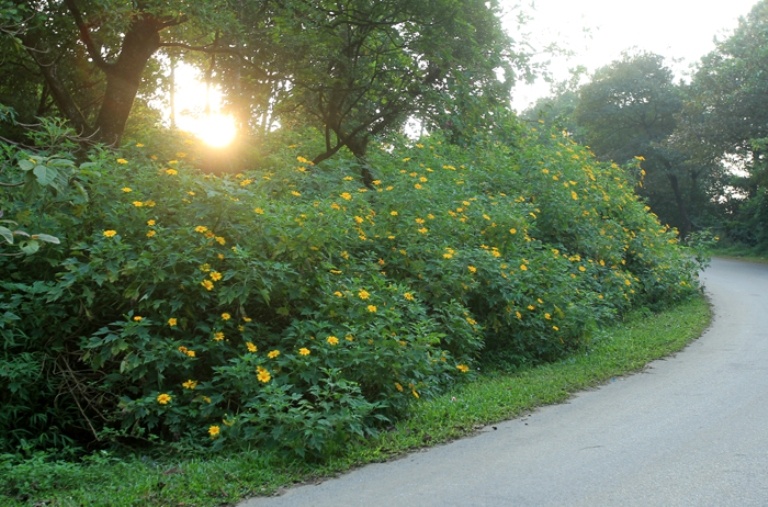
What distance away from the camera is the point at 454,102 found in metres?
13.3

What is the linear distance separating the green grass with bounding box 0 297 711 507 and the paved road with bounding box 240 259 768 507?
0.17 meters

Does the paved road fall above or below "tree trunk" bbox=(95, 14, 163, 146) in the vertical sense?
below

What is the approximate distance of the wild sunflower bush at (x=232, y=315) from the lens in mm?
5547

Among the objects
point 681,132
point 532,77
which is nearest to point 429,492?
point 532,77

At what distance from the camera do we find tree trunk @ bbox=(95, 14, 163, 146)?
11555mm

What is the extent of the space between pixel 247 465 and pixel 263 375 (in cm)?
83

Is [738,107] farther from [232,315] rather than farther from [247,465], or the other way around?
[247,465]

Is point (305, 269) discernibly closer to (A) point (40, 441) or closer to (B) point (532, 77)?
(A) point (40, 441)

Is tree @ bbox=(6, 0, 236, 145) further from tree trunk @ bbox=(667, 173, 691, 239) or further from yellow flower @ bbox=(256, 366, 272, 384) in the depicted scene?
tree trunk @ bbox=(667, 173, 691, 239)

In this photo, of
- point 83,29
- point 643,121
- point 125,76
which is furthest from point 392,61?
point 643,121

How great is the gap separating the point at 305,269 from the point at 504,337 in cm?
325

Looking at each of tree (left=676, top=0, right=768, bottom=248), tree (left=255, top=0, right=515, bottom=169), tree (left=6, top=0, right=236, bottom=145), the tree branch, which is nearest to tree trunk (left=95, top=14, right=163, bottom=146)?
tree (left=6, top=0, right=236, bottom=145)

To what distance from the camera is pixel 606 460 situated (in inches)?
201

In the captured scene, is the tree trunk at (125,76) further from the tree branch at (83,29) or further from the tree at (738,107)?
the tree at (738,107)
